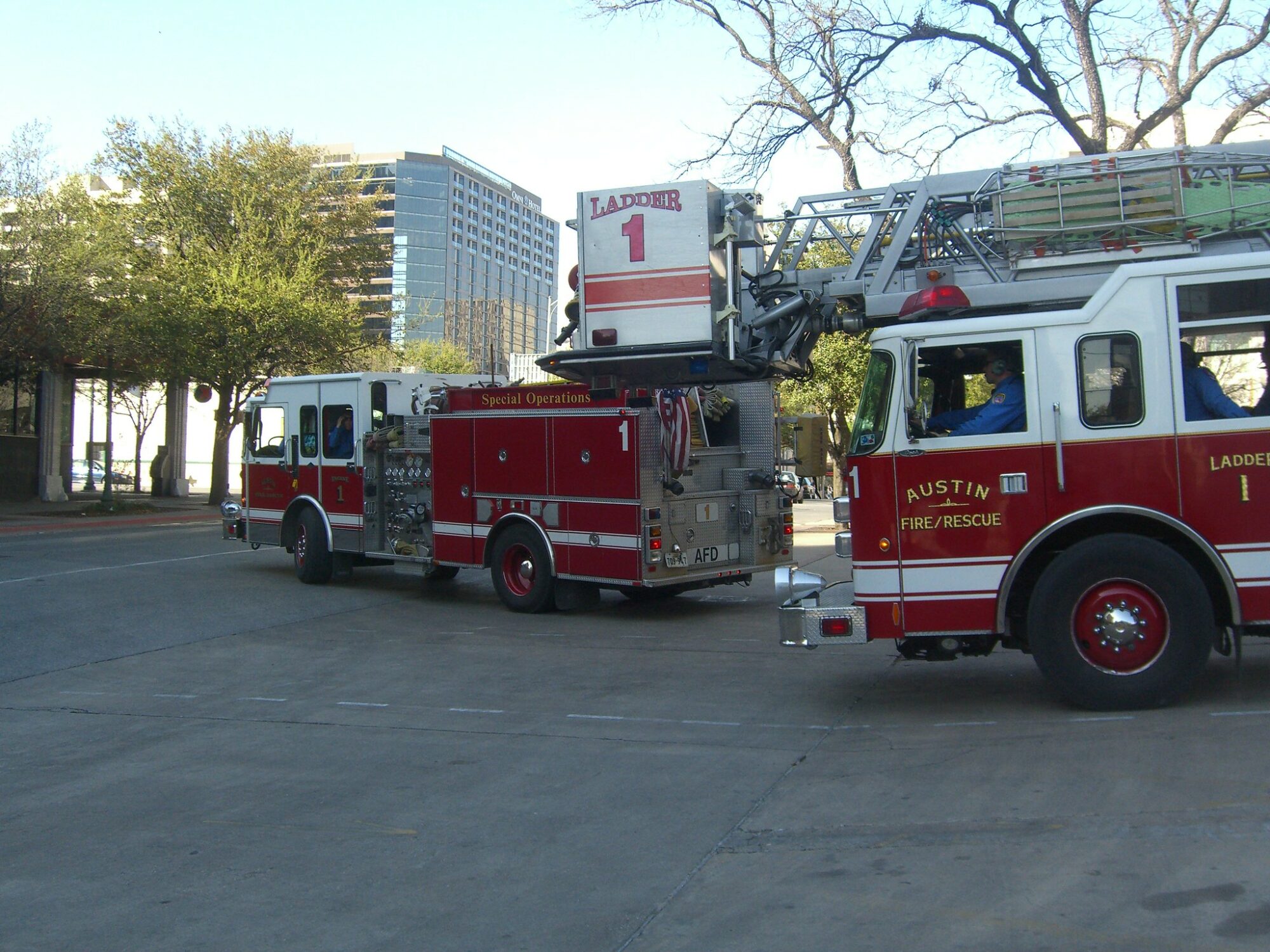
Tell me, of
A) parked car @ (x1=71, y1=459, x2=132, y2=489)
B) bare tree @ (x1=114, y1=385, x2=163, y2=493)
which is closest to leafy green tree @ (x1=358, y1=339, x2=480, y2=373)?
bare tree @ (x1=114, y1=385, x2=163, y2=493)

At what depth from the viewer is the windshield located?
729cm

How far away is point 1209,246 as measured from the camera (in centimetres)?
745

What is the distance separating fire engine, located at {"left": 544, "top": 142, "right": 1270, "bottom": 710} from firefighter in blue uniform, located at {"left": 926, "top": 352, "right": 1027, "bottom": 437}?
0.04 ft

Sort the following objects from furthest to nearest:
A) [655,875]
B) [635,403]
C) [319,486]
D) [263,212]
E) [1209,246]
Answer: [263,212]
[319,486]
[635,403]
[1209,246]
[655,875]

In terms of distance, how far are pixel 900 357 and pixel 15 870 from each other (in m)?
5.51

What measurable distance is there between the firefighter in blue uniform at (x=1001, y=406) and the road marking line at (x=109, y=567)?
13.0m

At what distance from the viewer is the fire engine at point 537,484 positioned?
12.0m

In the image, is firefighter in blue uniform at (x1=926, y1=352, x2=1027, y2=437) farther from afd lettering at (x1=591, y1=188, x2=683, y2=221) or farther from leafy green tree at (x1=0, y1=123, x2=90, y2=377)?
leafy green tree at (x1=0, y1=123, x2=90, y2=377)

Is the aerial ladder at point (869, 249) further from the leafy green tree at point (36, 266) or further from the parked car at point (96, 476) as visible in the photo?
the parked car at point (96, 476)

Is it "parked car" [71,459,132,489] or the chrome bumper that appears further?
"parked car" [71,459,132,489]

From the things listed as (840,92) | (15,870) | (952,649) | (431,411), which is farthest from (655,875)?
(840,92)

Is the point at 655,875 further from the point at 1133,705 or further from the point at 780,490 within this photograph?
the point at 780,490

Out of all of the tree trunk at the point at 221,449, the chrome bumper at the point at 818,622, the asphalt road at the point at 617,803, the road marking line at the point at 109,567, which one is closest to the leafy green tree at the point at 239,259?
the tree trunk at the point at 221,449

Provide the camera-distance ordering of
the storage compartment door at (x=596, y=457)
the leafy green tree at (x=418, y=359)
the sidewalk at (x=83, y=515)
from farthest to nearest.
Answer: the leafy green tree at (x=418, y=359), the sidewalk at (x=83, y=515), the storage compartment door at (x=596, y=457)
